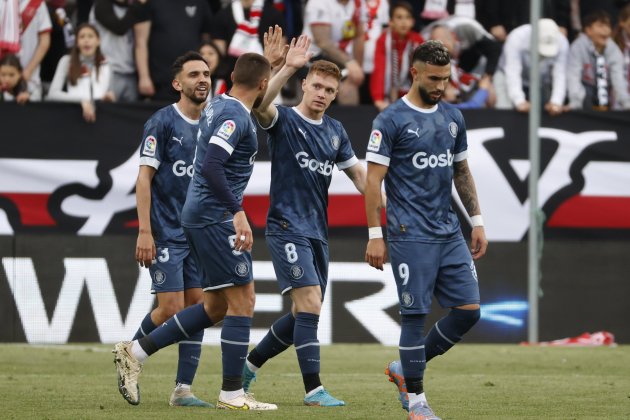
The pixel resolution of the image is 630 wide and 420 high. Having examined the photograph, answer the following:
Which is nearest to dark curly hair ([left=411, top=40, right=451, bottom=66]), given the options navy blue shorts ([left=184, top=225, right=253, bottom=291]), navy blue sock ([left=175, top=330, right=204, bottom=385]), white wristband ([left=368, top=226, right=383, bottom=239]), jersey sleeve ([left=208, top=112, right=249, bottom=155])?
white wristband ([left=368, top=226, right=383, bottom=239])

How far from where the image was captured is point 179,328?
8.80 metres

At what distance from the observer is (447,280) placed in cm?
821

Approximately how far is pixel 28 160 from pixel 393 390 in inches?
258

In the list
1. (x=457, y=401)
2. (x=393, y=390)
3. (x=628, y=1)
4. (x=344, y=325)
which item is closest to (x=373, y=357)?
(x=344, y=325)

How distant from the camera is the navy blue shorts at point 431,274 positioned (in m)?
7.99

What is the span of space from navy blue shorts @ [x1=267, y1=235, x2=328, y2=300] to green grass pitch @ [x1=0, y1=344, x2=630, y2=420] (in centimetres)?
82

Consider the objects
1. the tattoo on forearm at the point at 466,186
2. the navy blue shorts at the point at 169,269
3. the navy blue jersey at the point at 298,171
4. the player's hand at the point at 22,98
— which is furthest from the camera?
A: the player's hand at the point at 22,98

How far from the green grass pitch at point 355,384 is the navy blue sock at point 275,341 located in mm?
298

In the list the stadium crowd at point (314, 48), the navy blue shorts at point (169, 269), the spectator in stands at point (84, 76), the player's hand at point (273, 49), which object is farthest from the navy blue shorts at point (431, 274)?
the spectator in stands at point (84, 76)

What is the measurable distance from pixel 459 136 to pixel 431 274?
0.93 metres

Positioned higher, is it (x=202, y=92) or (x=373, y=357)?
(x=202, y=92)

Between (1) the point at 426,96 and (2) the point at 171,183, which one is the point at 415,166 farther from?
(2) the point at 171,183

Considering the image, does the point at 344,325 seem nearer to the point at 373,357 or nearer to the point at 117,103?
the point at 373,357

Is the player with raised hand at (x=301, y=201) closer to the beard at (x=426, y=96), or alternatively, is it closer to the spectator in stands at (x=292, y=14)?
the beard at (x=426, y=96)
